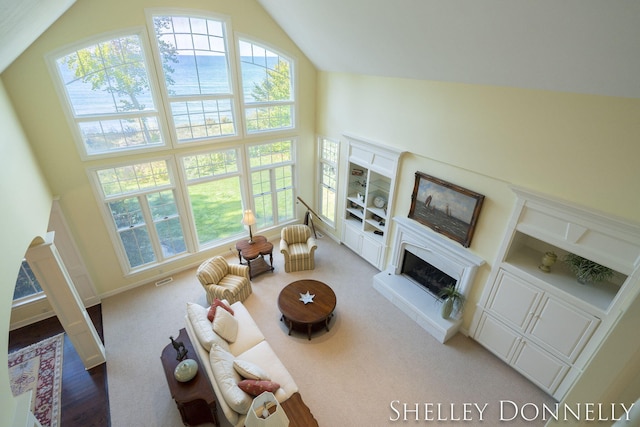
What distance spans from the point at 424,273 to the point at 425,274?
0.09ft

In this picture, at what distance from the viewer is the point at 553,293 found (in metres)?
4.05

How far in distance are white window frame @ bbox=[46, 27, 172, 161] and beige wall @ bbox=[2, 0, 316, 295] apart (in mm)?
67

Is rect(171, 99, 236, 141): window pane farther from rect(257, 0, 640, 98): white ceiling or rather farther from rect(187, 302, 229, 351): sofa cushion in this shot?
rect(187, 302, 229, 351): sofa cushion

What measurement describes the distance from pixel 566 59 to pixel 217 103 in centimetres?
551

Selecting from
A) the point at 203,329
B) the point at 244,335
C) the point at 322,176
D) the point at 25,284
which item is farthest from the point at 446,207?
the point at 25,284

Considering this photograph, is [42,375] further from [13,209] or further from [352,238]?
[352,238]

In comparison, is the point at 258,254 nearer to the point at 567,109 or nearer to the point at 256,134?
the point at 256,134

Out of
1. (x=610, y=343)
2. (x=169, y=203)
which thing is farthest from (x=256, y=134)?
(x=610, y=343)

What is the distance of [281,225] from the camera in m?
8.00

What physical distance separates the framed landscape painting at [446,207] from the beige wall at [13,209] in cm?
534

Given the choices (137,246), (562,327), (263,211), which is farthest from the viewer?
(263,211)

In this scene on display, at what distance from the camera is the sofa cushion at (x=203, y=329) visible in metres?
4.01

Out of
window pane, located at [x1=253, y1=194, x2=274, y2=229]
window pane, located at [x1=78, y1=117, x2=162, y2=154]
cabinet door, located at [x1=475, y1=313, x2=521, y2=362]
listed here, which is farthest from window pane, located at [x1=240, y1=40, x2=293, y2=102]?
cabinet door, located at [x1=475, y1=313, x2=521, y2=362]

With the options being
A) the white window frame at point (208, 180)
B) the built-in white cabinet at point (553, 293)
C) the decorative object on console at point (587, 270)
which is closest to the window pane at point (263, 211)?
the white window frame at point (208, 180)
